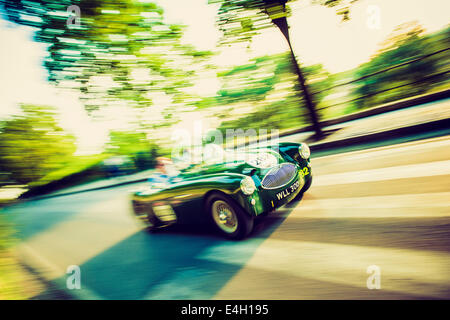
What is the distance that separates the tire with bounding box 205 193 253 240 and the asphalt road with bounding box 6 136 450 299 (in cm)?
14

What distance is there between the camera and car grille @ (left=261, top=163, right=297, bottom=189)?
11.4 feet

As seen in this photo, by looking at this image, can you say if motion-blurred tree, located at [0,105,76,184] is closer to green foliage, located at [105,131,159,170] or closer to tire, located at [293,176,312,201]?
green foliage, located at [105,131,159,170]

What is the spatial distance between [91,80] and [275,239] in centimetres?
617

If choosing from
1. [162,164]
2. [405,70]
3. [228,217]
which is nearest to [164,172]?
[162,164]

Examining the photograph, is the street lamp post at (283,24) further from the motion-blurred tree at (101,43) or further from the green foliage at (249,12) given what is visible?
the motion-blurred tree at (101,43)

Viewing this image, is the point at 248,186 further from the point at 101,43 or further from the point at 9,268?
the point at 101,43

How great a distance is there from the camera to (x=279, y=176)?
362cm

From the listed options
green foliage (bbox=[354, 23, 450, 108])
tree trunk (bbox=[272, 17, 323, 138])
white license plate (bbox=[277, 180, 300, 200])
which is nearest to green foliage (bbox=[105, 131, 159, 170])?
white license plate (bbox=[277, 180, 300, 200])

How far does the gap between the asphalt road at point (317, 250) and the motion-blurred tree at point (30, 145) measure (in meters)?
0.57

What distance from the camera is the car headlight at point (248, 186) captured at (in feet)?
10.3

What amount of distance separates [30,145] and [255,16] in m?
7.19

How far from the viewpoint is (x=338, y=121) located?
10273 mm
